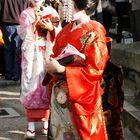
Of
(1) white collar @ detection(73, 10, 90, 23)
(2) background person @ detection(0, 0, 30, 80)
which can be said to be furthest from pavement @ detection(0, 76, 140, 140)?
(1) white collar @ detection(73, 10, 90, 23)

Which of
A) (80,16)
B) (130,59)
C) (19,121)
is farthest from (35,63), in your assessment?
(80,16)

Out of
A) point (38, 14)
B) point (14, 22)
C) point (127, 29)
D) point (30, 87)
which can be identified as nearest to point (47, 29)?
point (38, 14)

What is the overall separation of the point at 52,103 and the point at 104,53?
0.60 metres

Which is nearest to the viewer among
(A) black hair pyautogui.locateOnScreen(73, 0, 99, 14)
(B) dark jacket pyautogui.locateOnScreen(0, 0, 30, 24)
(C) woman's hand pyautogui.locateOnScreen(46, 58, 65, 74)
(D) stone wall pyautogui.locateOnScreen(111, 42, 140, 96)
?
(C) woman's hand pyautogui.locateOnScreen(46, 58, 65, 74)

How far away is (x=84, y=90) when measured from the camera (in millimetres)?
3398

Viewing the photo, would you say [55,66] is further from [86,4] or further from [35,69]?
A: [35,69]

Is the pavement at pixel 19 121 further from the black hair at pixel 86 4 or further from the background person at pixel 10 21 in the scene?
the black hair at pixel 86 4

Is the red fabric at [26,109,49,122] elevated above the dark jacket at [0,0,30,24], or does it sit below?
below

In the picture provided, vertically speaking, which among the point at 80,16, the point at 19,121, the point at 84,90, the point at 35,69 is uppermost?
the point at 80,16

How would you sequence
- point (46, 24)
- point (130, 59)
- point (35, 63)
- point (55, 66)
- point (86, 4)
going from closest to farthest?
point (55, 66) < point (86, 4) < point (46, 24) < point (35, 63) < point (130, 59)

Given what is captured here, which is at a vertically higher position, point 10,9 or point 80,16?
point 80,16

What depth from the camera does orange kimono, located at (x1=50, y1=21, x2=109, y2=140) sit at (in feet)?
11.1

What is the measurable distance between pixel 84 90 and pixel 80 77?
0.10 meters

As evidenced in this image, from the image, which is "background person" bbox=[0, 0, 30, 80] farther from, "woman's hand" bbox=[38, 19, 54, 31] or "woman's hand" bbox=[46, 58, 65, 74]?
"woman's hand" bbox=[46, 58, 65, 74]
